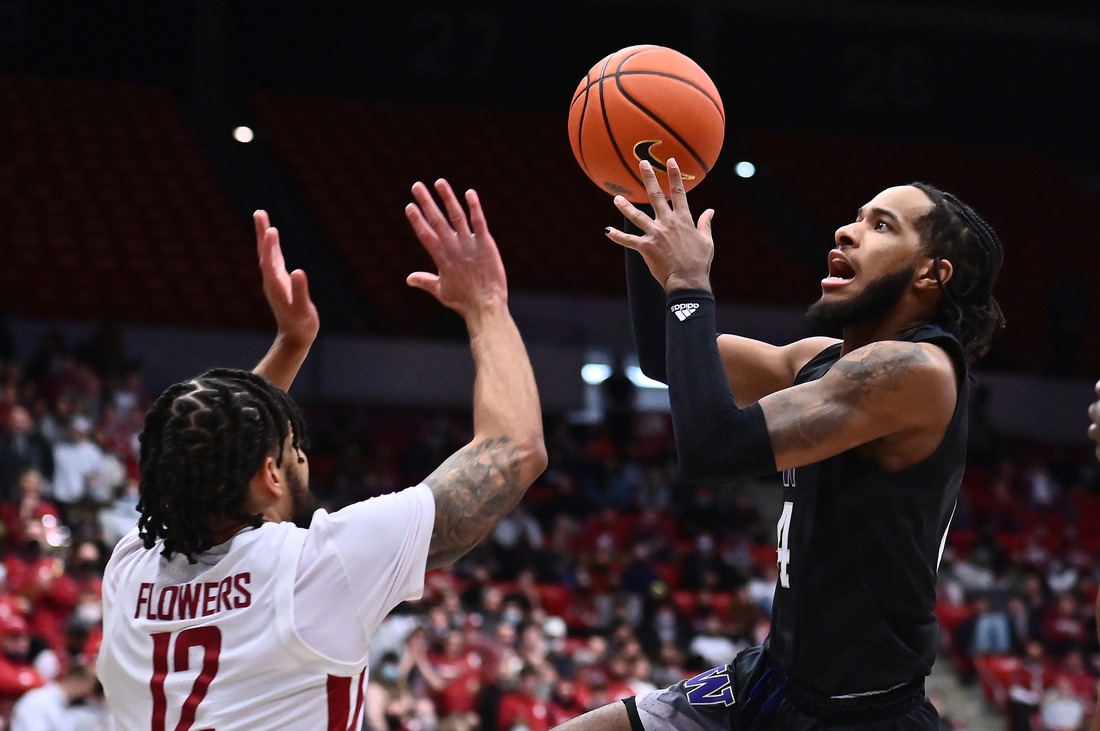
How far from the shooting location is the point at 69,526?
9906 mm

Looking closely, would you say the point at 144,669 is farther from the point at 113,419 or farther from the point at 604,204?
the point at 604,204

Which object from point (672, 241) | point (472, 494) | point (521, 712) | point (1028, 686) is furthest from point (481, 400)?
point (1028, 686)

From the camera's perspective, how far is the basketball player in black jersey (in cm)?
269

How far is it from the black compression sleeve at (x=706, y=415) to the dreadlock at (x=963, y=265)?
1.79 ft

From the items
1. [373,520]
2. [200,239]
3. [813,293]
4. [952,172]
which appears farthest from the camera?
[952,172]

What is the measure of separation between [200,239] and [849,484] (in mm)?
13517

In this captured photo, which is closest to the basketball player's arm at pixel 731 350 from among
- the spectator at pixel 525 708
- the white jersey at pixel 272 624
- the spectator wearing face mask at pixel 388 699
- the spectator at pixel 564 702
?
the white jersey at pixel 272 624

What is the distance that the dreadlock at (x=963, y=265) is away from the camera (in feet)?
9.63

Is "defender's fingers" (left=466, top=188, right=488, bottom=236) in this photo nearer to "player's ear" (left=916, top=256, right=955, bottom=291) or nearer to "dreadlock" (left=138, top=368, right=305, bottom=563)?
"dreadlock" (left=138, top=368, right=305, bottom=563)

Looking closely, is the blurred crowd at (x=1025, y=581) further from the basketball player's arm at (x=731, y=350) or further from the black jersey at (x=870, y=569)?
the black jersey at (x=870, y=569)

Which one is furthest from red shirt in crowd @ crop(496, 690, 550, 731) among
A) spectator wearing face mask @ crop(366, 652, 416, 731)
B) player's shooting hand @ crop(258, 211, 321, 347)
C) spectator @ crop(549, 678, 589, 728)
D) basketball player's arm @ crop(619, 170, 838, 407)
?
player's shooting hand @ crop(258, 211, 321, 347)

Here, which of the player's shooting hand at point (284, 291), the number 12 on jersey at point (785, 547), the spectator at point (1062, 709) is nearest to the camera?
the number 12 on jersey at point (785, 547)

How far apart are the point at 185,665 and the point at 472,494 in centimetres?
56

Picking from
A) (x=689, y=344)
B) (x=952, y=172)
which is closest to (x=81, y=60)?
(x=952, y=172)
